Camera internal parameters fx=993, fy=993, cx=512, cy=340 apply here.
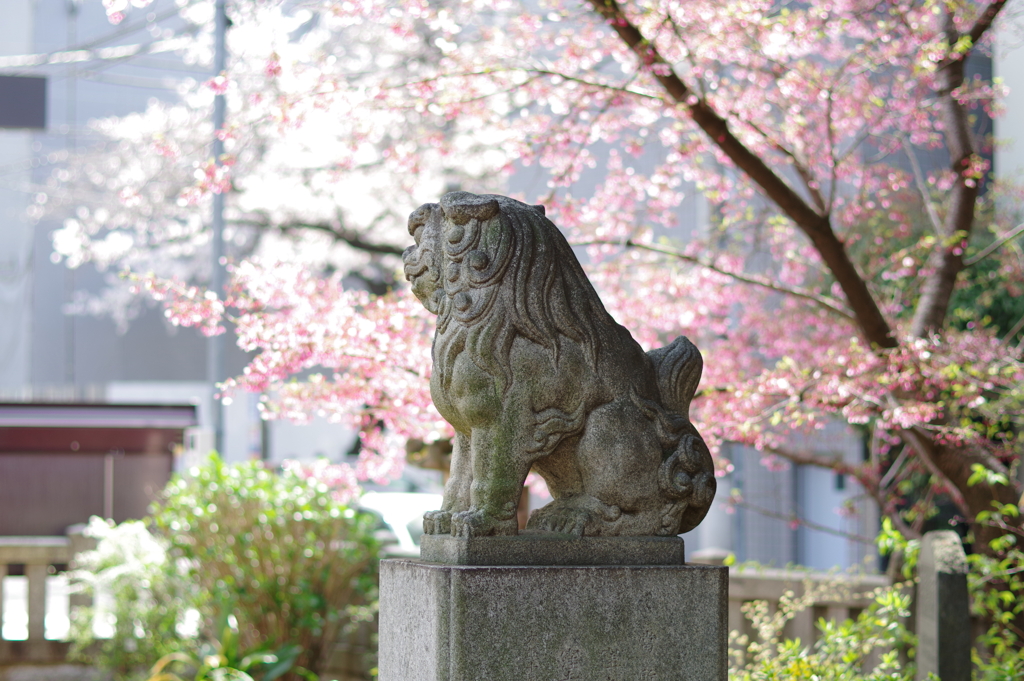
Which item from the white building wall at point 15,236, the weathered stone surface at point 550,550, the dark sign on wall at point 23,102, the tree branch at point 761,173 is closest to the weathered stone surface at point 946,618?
the tree branch at point 761,173

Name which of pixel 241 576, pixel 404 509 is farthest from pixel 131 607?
pixel 404 509

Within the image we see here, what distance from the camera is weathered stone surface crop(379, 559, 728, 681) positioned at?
2.93 metres

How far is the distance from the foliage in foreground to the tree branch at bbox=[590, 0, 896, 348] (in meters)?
3.80

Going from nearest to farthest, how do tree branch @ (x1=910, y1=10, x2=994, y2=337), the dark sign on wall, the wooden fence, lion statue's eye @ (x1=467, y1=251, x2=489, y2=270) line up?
lion statue's eye @ (x1=467, y1=251, x2=489, y2=270) < the wooden fence < tree branch @ (x1=910, y1=10, x2=994, y2=337) < the dark sign on wall

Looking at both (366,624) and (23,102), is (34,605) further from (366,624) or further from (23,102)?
(23,102)

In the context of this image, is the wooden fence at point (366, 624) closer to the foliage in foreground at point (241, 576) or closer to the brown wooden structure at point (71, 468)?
the foliage in foreground at point (241, 576)

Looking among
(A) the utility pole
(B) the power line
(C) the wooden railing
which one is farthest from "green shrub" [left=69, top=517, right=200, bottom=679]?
(B) the power line

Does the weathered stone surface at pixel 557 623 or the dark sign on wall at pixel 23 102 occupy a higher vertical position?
the dark sign on wall at pixel 23 102

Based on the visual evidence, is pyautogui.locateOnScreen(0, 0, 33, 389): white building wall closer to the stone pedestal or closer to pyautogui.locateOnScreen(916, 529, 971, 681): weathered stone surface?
the stone pedestal

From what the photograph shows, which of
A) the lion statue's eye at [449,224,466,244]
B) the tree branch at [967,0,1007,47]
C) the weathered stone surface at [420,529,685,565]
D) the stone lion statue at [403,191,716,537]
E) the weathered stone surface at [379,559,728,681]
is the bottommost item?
the weathered stone surface at [379,559,728,681]

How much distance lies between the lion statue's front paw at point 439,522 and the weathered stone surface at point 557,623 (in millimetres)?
136

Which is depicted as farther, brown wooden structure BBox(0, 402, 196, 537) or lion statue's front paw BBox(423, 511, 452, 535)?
brown wooden structure BBox(0, 402, 196, 537)

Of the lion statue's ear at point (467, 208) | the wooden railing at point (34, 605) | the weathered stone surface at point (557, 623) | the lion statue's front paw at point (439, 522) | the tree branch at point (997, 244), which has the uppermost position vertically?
the tree branch at point (997, 244)

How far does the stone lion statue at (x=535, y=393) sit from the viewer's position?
3135mm
